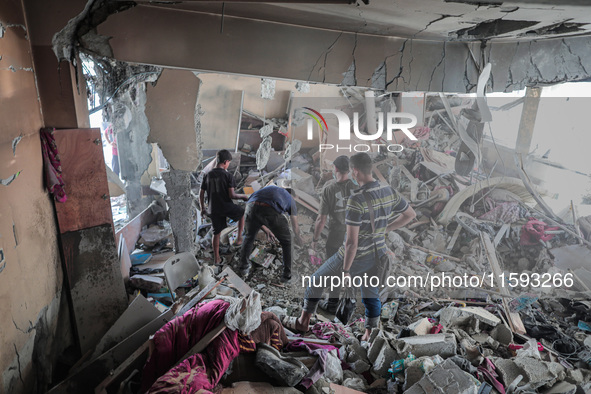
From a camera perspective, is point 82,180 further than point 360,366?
No

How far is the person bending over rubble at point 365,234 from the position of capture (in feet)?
10.6

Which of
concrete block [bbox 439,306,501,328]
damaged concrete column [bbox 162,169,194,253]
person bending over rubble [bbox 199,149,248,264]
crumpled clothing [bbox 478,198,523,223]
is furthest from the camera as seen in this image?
person bending over rubble [bbox 199,149,248,264]

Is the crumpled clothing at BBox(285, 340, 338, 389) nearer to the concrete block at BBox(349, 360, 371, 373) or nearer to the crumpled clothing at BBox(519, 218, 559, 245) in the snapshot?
the concrete block at BBox(349, 360, 371, 373)

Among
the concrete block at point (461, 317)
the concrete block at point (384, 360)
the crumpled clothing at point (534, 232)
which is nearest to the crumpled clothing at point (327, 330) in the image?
the concrete block at point (384, 360)

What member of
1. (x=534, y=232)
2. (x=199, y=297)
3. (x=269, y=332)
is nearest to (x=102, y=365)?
(x=199, y=297)

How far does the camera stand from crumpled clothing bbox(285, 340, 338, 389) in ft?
9.08

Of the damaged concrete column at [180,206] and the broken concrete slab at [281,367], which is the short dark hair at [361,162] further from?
the damaged concrete column at [180,206]

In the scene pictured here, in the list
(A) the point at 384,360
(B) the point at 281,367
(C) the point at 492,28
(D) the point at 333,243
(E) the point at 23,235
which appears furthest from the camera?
(D) the point at 333,243

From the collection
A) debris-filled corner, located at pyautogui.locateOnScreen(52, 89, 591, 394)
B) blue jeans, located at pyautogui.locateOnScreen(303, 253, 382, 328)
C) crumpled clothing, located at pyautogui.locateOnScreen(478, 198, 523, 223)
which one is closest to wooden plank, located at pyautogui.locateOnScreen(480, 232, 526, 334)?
debris-filled corner, located at pyautogui.locateOnScreen(52, 89, 591, 394)

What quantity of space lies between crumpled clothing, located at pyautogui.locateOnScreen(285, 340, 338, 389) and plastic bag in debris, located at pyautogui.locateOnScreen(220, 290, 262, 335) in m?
0.62

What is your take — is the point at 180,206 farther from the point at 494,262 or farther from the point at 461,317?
the point at 494,262

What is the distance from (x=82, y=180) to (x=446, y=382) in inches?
132

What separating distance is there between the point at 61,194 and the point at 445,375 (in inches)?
132

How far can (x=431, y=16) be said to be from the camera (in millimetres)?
2268
